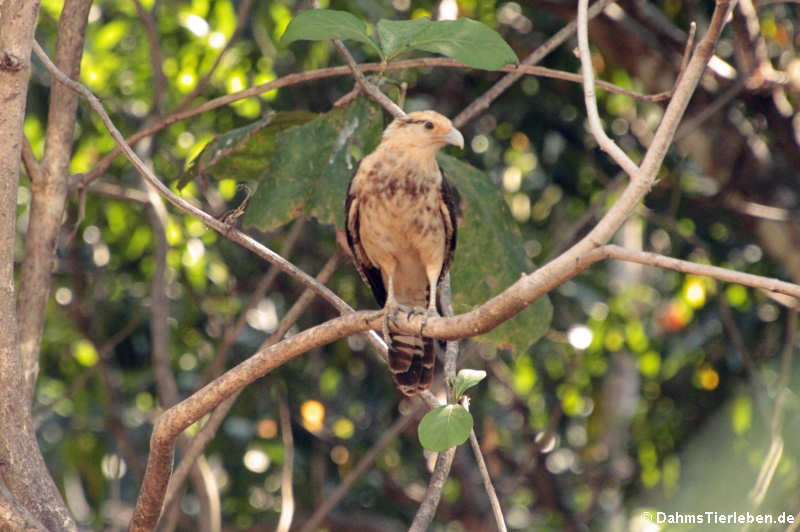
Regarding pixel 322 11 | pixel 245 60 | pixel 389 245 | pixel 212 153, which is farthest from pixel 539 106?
pixel 322 11

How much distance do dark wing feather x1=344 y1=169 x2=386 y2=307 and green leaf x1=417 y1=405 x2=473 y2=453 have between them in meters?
1.77

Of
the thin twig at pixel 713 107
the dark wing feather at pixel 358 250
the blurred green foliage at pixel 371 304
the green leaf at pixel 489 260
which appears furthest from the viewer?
the blurred green foliage at pixel 371 304

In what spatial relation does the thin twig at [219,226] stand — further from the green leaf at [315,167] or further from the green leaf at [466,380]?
the green leaf at [315,167]

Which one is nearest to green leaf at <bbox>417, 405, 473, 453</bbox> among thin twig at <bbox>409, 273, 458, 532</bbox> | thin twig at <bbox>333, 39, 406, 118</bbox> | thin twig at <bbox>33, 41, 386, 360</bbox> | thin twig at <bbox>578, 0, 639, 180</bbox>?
thin twig at <bbox>409, 273, 458, 532</bbox>

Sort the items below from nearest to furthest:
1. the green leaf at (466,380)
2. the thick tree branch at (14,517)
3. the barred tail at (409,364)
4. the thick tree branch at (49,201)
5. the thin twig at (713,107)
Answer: the thick tree branch at (14,517) → the green leaf at (466,380) → the thick tree branch at (49,201) → the barred tail at (409,364) → the thin twig at (713,107)

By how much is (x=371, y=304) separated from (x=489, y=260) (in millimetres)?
2749

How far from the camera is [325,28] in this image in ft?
11.4

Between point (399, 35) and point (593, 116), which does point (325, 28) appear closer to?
point (399, 35)

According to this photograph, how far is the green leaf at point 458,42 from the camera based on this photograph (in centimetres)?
346

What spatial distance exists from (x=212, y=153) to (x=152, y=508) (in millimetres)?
1571

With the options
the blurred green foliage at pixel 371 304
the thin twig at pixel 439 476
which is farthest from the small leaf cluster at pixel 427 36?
the blurred green foliage at pixel 371 304

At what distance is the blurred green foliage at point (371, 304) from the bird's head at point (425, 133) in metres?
1.62

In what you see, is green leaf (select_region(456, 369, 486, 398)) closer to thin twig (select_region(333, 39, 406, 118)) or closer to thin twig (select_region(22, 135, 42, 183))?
thin twig (select_region(333, 39, 406, 118))

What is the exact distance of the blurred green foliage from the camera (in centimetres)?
642
